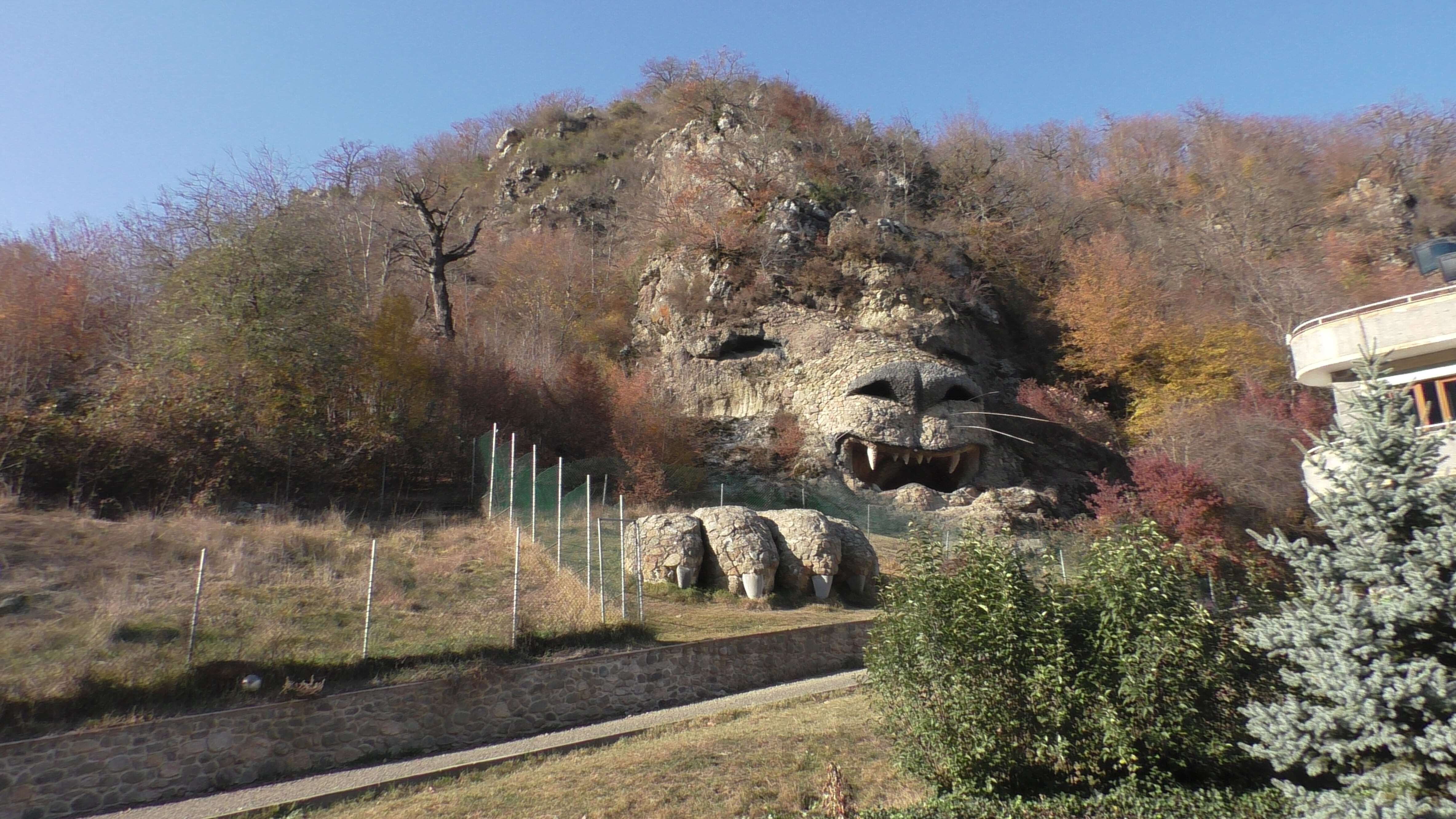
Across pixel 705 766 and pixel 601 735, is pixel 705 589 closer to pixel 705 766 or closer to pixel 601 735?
pixel 601 735

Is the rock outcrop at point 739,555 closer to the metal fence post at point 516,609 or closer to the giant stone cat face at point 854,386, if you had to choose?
the metal fence post at point 516,609

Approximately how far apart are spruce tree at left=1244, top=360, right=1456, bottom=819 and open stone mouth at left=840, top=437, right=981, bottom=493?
68.1 ft

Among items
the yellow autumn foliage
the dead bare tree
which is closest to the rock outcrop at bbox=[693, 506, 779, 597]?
the dead bare tree

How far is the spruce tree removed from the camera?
503cm

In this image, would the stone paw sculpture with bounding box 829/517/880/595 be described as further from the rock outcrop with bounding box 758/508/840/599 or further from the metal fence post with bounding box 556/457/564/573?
the metal fence post with bounding box 556/457/564/573

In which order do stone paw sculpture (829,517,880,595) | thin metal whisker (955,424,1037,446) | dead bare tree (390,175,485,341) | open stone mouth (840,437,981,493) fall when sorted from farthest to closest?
1. dead bare tree (390,175,485,341)
2. thin metal whisker (955,424,1037,446)
3. open stone mouth (840,437,981,493)
4. stone paw sculpture (829,517,880,595)

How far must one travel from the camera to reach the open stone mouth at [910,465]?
26.8 meters

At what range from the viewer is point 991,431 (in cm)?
2734

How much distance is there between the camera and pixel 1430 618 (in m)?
5.19

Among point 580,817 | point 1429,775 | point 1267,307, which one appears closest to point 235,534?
point 580,817

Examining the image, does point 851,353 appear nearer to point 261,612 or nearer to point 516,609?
point 516,609

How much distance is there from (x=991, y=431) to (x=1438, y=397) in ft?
45.5

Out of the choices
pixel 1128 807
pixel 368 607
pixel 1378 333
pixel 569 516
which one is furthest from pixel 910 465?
pixel 1128 807

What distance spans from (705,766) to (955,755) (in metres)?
2.74
